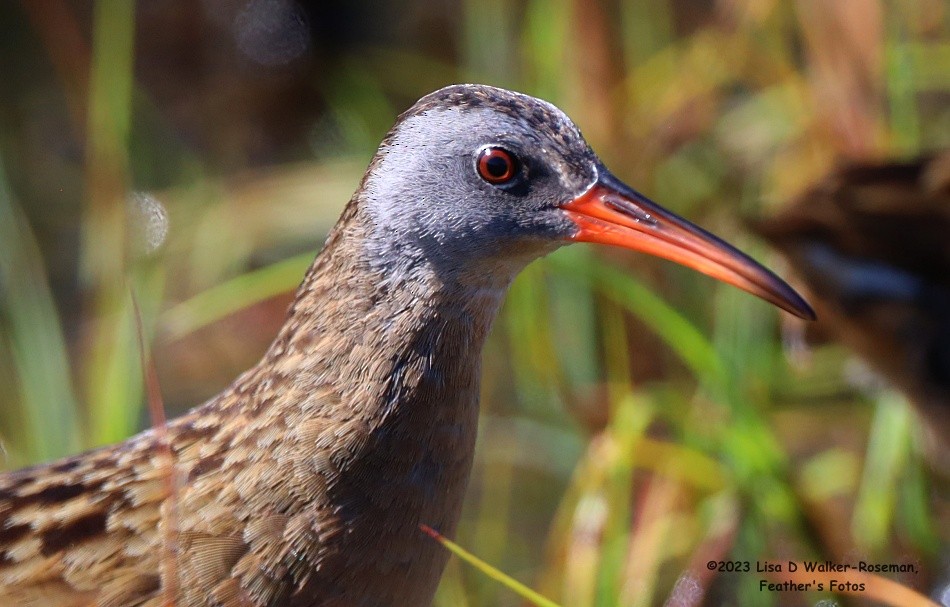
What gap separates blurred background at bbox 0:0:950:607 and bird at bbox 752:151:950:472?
1 cm

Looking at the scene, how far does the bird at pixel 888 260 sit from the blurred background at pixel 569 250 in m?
0.01

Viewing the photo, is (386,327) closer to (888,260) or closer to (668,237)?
(668,237)

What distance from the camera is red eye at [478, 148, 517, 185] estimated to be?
142 cm

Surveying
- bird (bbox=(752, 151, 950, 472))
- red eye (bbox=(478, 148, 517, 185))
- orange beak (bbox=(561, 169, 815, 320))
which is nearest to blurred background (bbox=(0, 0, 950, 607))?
bird (bbox=(752, 151, 950, 472))

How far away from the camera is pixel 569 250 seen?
104 inches

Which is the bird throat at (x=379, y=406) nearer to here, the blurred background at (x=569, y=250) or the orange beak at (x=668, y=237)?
the orange beak at (x=668, y=237)

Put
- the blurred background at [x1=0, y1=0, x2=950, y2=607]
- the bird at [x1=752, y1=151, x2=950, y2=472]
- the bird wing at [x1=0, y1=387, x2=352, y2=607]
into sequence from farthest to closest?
1. the blurred background at [x1=0, y1=0, x2=950, y2=607]
2. the bird at [x1=752, y1=151, x2=950, y2=472]
3. the bird wing at [x1=0, y1=387, x2=352, y2=607]

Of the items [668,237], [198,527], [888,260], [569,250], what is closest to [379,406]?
[198,527]

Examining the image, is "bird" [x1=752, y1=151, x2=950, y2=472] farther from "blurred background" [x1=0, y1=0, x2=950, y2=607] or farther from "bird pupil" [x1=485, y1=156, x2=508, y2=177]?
"bird pupil" [x1=485, y1=156, x2=508, y2=177]

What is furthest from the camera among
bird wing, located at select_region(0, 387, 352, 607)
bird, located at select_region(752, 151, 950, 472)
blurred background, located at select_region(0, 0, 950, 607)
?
blurred background, located at select_region(0, 0, 950, 607)

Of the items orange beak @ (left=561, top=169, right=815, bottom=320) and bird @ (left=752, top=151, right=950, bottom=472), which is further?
bird @ (left=752, top=151, right=950, bottom=472)

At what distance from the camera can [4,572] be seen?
140 cm

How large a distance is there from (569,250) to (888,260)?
694 mm

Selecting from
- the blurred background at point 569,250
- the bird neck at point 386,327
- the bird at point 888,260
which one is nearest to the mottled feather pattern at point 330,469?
the bird neck at point 386,327
